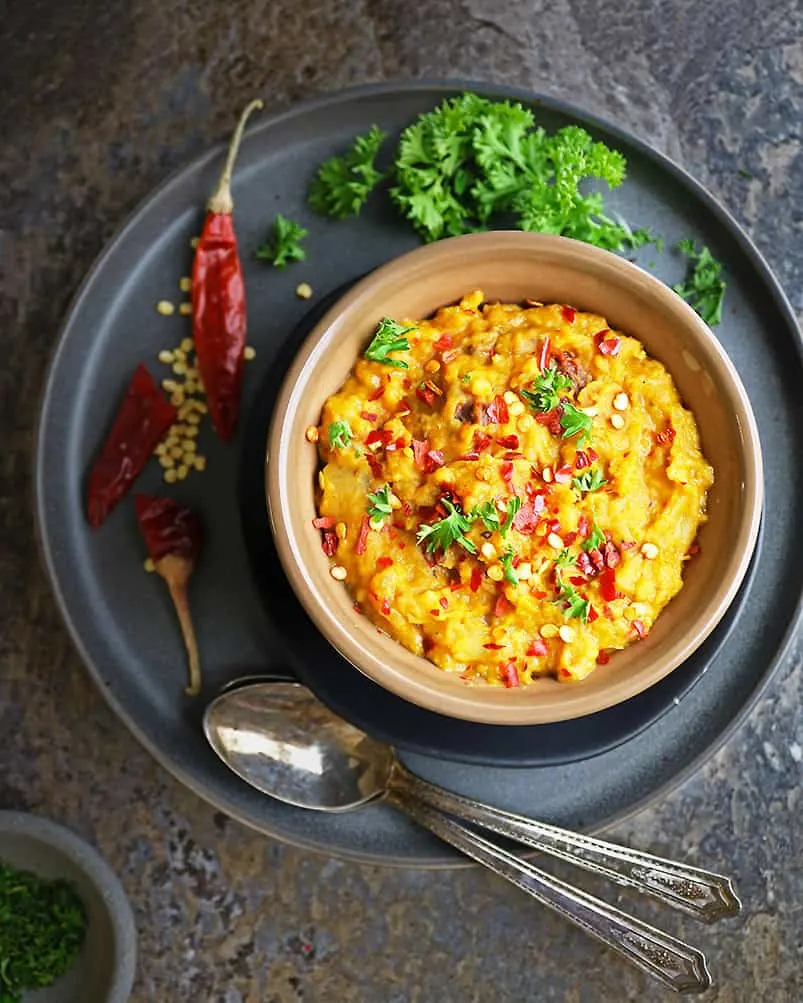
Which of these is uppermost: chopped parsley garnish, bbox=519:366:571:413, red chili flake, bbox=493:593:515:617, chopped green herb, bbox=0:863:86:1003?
chopped parsley garnish, bbox=519:366:571:413

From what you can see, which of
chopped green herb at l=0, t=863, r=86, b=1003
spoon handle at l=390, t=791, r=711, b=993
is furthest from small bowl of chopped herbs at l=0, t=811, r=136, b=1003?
spoon handle at l=390, t=791, r=711, b=993

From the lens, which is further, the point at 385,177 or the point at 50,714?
the point at 50,714

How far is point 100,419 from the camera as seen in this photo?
3395 mm

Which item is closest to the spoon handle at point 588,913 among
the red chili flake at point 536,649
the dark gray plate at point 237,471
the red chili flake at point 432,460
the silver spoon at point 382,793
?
the silver spoon at point 382,793

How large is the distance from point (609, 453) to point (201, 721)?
5.00 ft

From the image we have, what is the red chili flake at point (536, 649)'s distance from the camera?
276cm

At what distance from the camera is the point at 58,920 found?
3.57 m

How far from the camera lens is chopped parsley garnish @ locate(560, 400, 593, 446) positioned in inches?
107

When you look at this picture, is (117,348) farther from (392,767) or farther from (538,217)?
(392,767)

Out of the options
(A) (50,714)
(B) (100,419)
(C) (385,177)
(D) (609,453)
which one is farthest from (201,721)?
(C) (385,177)

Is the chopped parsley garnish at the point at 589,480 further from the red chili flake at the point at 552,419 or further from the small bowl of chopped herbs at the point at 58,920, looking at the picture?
the small bowl of chopped herbs at the point at 58,920

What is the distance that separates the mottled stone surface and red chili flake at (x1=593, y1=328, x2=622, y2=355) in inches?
44.8

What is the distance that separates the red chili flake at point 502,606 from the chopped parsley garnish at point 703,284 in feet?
4.13

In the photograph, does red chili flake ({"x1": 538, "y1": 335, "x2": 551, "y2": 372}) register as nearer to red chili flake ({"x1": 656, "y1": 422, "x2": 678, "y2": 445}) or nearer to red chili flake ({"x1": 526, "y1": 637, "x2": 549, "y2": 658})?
red chili flake ({"x1": 656, "y1": 422, "x2": 678, "y2": 445})
